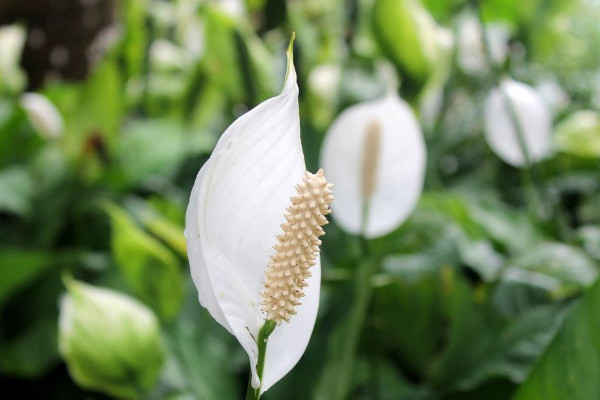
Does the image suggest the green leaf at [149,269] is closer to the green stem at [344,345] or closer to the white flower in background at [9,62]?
the green stem at [344,345]

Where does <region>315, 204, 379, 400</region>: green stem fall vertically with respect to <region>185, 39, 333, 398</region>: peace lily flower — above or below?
below

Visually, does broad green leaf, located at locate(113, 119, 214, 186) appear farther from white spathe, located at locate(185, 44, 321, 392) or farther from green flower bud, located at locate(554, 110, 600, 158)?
white spathe, located at locate(185, 44, 321, 392)

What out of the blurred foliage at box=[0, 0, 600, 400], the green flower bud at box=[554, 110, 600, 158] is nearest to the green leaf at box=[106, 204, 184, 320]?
the blurred foliage at box=[0, 0, 600, 400]

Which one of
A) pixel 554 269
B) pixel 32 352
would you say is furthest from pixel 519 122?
pixel 32 352

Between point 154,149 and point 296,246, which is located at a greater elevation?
point 296,246

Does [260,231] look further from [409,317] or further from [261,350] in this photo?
[409,317]

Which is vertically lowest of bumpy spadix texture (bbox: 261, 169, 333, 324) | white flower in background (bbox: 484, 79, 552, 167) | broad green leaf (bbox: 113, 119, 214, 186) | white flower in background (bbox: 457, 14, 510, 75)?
white flower in background (bbox: 457, 14, 510, 75)
